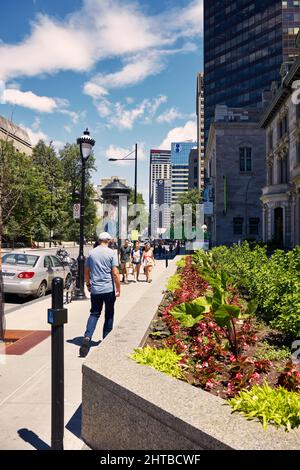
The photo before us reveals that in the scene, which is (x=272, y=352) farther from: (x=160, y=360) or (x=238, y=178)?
(x=238, y=178)

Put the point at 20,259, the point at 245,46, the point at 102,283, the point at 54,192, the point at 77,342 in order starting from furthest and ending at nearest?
the point at 245,46 → the point at 54,192 → the point at 20,259 → the point at 77,342 → the point at 102,283

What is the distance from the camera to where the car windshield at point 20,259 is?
13.1 metres

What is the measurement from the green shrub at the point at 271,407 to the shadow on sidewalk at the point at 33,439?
1.96 meters

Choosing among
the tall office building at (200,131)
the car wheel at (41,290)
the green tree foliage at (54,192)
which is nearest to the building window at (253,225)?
the green tree foliage at (54,192)

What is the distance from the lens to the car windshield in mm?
13055

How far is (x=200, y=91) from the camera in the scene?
154 meters

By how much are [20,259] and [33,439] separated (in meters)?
9.94

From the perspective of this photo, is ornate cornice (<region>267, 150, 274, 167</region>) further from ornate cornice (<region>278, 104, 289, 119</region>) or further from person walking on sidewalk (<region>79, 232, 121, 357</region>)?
person walking on sidewalk (<region>79, 232, 121, 357</region>)

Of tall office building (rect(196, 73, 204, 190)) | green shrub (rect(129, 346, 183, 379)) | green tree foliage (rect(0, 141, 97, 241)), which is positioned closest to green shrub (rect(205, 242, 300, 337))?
green shrub (rect(129, 346, 183, 379))

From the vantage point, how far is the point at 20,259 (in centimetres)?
1331

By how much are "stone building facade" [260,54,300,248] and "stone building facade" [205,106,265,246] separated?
8543 millimetres

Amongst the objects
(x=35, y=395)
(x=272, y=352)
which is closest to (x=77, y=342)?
(x=35, y=395)
